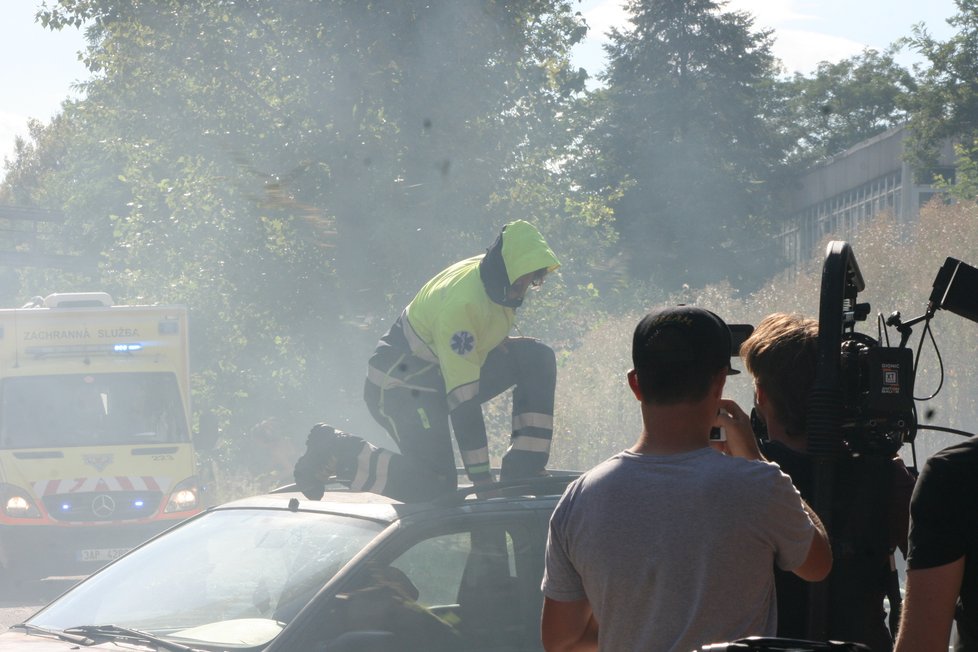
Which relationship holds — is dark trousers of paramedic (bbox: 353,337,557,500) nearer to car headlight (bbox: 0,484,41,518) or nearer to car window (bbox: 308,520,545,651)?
car window (bbox: 308,520,545,651)

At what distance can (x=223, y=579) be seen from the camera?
4402 mm

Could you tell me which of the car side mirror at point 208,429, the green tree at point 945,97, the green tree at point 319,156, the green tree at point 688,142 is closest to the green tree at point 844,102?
the green tree at point 688,142

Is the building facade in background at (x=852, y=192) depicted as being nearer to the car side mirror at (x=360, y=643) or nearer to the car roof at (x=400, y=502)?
the car roof at (x=400, y=502)

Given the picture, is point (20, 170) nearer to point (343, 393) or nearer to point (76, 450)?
point (343, 393)

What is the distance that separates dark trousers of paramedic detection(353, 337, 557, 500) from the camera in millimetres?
4918

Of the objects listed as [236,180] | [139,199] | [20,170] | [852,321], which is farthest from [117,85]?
[20,170]

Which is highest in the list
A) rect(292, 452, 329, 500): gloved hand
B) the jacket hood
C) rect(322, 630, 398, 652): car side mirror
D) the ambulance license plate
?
the jacket hood

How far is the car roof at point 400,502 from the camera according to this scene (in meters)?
4.32

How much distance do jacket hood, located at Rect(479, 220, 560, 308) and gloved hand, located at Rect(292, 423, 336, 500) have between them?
916mm

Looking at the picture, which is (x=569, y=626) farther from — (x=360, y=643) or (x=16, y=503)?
(x=16, y=503)

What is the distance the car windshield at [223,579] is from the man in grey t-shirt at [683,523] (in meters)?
1.76

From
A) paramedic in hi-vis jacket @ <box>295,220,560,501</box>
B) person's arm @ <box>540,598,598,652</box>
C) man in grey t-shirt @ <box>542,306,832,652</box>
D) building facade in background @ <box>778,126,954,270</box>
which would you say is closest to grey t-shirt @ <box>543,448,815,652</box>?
man in grey t-shirt @ <box>542,306,832,652</box>

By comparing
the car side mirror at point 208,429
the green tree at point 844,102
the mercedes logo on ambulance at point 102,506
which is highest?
the green tree at point 844,102

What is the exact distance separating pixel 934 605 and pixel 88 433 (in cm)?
1199
